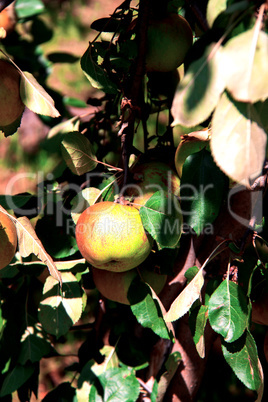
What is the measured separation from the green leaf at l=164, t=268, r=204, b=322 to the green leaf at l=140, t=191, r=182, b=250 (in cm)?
8

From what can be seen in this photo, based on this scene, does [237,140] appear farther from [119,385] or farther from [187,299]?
[119,385]

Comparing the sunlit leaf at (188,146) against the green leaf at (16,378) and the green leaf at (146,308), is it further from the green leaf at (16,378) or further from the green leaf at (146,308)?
the green leaf at (16,378)

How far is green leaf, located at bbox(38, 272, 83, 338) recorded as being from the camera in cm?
96

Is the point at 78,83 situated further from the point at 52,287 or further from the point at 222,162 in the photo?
the point at 222,162

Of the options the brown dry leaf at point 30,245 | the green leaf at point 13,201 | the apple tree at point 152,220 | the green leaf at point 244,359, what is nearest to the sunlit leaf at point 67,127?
the apple tree at point 152,220

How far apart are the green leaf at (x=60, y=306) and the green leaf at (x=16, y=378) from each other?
0.18 meters

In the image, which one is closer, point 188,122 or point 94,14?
point 188,122

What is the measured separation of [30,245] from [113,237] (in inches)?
5.7

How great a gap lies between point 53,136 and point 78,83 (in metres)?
1.35

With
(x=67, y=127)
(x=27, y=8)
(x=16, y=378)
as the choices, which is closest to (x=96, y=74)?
(x=67, y=127)

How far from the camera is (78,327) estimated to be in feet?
3.87

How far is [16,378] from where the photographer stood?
3.49 ft

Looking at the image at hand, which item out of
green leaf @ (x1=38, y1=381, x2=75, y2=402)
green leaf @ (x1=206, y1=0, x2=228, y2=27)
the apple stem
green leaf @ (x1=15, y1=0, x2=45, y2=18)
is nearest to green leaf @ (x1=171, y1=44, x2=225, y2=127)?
green leaf @ (x1=206, y1=0, x2=228, y2=27)

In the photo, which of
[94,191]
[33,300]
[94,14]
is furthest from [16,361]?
[94,14]
